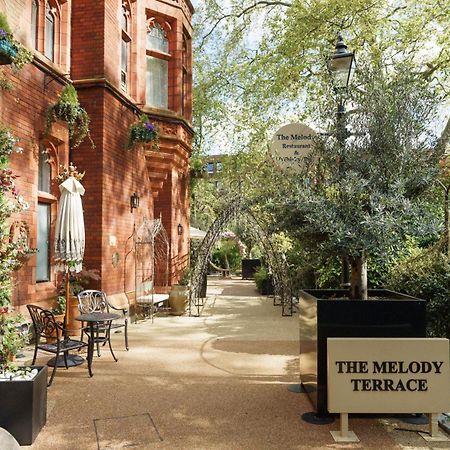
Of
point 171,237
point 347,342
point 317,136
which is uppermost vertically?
point 317,136

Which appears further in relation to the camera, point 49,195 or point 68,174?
point 49,195

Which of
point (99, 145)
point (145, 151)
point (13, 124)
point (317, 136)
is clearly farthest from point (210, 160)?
point (317, 136)

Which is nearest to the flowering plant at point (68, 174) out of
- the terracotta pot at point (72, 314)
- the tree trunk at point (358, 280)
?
the terracotta pot at point (72, 314)

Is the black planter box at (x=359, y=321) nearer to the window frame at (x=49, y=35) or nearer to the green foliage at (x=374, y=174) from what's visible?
the green foliage at (x=374, y=174)

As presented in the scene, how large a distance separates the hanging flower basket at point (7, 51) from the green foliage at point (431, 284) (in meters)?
5.85

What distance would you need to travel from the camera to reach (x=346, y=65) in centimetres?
526

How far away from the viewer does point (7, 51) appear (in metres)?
5.64

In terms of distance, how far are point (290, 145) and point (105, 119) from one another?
183 inches

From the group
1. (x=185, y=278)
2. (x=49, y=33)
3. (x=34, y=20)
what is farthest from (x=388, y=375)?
(x=185, y=278)

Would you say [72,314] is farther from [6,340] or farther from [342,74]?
[342,74]

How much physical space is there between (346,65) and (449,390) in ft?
11.7

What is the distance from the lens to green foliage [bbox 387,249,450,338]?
5.36m

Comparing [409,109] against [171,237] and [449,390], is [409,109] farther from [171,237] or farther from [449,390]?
[171,237]

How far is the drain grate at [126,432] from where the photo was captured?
3.74 meters
